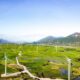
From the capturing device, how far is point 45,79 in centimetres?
5162

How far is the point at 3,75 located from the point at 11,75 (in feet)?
6.29

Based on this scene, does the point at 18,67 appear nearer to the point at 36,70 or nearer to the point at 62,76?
the point at 36,70

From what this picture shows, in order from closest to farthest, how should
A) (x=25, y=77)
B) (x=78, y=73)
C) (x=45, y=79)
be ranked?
(x=45, y=79) → (x=25, y=77) → (x=78, y=73)

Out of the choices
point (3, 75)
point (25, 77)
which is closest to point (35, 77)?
point (25, 77)

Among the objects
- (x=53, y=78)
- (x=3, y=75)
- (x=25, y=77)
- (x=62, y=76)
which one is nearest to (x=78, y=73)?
(x=62, y=76)

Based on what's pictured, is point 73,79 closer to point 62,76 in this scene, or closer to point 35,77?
point 62,76

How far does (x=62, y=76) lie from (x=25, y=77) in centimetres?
889

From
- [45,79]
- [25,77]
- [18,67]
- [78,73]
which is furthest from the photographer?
[18,67]

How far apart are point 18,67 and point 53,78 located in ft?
56.3

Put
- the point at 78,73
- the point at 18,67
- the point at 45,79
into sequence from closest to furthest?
the point at 45,79, the point at 78,73, the point at 18,67

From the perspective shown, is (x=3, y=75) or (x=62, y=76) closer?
(x=3, y=75)

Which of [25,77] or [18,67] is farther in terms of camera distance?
[18,67]

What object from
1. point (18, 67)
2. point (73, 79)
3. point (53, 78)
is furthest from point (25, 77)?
point (18, 67)

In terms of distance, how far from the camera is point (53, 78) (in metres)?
54.7
